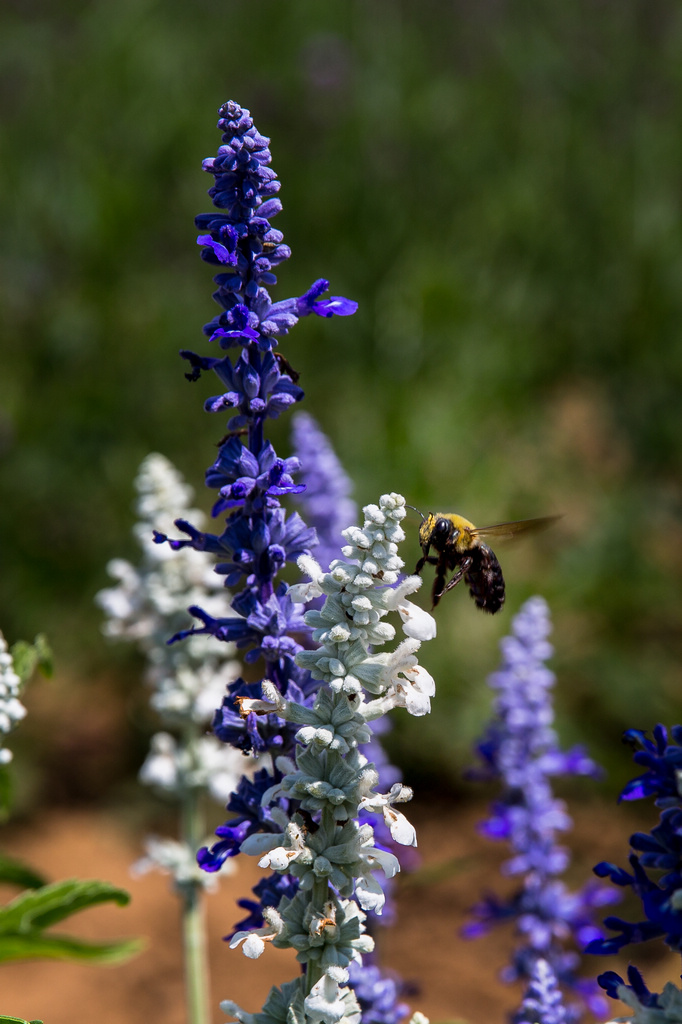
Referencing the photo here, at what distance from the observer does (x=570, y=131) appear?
7359mm

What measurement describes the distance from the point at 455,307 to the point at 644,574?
1.91 meters

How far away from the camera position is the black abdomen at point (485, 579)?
158 centimetres

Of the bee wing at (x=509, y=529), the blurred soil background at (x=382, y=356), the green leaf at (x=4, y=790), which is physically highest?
the blurred soil background at (x=382, y=356)

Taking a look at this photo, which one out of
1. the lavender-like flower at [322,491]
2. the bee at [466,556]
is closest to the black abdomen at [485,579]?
the bee at [466,556]

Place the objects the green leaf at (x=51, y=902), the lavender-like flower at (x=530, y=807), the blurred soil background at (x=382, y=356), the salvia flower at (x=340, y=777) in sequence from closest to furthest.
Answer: the salvia flower at (x=340, y=777) → the green leaf at (x=51, y=902) → the lavender-like flower at (x=530, y=807) → the blurred soil background at (x=382, y=356)

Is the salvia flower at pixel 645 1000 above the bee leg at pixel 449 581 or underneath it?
underneath

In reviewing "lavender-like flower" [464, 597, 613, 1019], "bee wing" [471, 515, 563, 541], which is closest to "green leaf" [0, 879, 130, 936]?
→ "lavender-like flower" [464, 597, 613, 1019]

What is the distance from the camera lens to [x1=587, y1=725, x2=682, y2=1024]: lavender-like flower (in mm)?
868

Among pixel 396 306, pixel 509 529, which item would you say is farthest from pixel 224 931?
pixel 396 306

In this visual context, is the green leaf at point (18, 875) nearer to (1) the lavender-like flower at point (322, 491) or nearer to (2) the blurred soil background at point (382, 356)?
(1) the lavender-like flower at point (322, 491)

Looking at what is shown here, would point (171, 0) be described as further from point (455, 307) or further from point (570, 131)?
point (455, 307)

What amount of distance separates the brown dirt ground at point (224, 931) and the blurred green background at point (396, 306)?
0.89 feet

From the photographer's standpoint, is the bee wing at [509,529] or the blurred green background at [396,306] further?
the blurred green background at [396,306]

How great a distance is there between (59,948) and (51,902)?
0.08 metres
